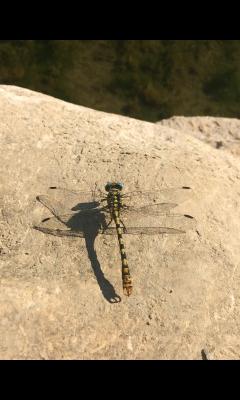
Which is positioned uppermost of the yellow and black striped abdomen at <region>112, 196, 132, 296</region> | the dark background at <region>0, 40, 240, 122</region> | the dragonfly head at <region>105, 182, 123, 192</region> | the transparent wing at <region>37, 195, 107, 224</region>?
the dark background at <region>0, 40, 240, 122</region>

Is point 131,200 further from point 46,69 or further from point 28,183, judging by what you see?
point 46,69

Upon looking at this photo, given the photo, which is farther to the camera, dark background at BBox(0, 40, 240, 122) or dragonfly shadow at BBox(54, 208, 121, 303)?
dark background at BBox(0, 40, 240, 122)

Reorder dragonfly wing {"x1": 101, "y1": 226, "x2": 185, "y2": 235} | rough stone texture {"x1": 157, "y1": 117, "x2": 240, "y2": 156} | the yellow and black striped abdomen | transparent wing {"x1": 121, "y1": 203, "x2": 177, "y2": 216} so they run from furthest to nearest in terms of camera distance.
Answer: rough stone texture {"x1": 157, "y1": 117, "x2": 240, "y2": 156}
transparent wing {"x1": 121, "y1": 203, "x2": 177, "y2": 216}
dragonfly wing {"x1": 101, "y1": 226, "x2": 185, "y2": 235}
the yellow and black striped abdomen

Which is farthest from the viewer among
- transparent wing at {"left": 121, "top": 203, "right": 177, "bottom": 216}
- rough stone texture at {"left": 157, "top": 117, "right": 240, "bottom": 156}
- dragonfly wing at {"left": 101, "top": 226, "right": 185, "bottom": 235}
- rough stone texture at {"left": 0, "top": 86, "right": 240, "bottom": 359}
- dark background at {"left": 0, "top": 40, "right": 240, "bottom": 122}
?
dark background at {"left": 0, "top": 40, "right": 240, "bottom": 122}

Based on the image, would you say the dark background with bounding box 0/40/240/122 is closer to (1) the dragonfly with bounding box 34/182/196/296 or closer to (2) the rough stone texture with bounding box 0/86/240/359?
(2) the rough stone texture with bounding box 0/86/240/359

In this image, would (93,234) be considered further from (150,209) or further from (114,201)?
(150,209)

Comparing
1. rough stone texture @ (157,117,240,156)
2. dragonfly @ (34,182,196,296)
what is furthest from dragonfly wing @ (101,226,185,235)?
rough stone texture @ (157,117,240,156)

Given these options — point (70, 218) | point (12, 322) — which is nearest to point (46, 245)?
point (70, 218)

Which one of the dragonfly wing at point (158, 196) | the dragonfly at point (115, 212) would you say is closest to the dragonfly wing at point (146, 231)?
the dragonfly at point (115, 212)
